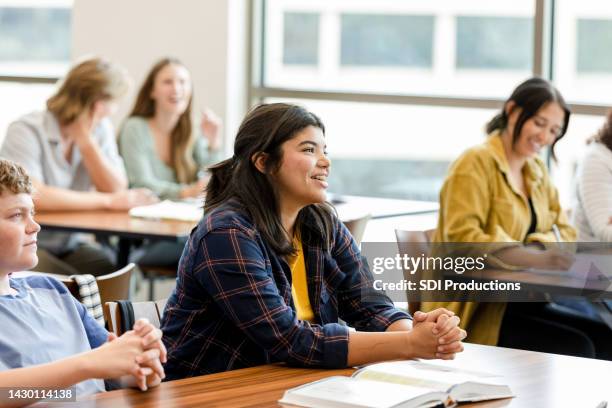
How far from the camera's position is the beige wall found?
5.65 m

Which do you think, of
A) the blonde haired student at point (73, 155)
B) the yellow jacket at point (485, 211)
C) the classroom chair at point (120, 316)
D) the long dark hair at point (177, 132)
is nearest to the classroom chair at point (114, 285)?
the classroom chair at point (120, 316)

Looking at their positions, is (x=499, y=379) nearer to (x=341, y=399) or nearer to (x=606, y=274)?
(x=341, y=399)

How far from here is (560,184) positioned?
202 inches

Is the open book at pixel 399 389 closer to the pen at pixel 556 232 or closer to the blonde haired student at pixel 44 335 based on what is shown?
the blonde haired student at pixel 44 335

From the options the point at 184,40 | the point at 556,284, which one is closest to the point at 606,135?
the point at 556,284

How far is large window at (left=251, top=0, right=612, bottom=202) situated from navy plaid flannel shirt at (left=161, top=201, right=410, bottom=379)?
2.97m

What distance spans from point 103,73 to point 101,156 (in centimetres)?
35

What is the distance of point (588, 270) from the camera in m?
3.26

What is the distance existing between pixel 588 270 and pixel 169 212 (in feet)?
5.66

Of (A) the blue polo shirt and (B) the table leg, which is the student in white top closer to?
(B) the table leg

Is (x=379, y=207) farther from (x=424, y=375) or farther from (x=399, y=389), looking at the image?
(x=399, y=389)

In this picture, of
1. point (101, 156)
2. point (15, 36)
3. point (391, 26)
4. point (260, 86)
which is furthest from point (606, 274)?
point (15, 36)

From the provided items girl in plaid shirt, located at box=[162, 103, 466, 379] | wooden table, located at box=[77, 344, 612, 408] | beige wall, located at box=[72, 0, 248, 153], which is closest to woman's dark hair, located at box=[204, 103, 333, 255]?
girl in plaid shirt, located at box=[162, 103, 466, 379]

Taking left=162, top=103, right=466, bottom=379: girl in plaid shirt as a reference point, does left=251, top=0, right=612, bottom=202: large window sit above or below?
above
